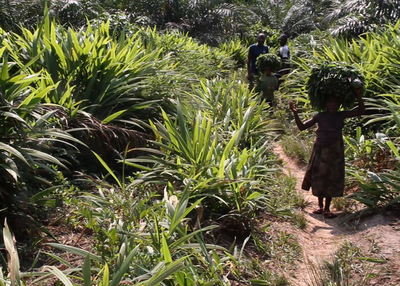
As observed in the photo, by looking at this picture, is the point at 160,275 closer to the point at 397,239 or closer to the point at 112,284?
the point at 112,284

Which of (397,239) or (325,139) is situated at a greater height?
(325,139)

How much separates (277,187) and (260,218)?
1.07 metres

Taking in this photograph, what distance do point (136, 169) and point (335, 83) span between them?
2.27 m

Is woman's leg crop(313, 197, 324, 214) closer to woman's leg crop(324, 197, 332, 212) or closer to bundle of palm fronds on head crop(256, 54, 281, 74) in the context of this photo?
woman's leg crop(324, 197, 332, 212)

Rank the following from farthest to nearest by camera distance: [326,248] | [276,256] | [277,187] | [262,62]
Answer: [262,62]
[277,187]
[326,248]
[276,256]

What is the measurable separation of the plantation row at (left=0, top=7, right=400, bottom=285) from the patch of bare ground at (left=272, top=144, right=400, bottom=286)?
0.25 metres

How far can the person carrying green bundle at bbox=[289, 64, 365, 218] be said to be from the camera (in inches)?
236

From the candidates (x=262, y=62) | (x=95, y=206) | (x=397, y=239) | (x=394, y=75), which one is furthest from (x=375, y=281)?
(x=262, y=62)

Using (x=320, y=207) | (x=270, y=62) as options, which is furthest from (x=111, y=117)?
(x=270, y=62)

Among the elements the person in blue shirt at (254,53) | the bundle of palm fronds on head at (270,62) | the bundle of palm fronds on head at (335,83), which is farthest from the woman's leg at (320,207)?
the person in blue shirt at (254,53)

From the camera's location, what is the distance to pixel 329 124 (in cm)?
611

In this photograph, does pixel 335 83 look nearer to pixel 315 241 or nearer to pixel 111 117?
pixel 315 241

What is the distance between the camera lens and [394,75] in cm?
849

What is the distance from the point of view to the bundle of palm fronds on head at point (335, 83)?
5945mm
